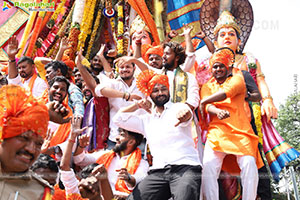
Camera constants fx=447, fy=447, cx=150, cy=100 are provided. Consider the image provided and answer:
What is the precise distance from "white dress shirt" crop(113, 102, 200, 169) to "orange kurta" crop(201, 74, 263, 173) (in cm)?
53

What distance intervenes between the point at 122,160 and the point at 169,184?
0.78 meters

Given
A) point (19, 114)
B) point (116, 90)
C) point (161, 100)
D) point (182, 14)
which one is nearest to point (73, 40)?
point (182, 14)

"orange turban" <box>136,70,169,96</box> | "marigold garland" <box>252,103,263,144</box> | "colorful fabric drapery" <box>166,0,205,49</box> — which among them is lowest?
"marigold garland" <box>252,103,263,144</box>

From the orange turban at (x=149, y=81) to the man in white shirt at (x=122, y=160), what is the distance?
50 cm

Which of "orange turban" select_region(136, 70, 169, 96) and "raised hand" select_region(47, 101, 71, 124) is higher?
"orange turban" select_region(136, 70, 169, 96)

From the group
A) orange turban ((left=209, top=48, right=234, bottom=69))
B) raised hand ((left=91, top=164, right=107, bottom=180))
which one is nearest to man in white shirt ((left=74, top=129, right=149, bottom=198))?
raised hand ((left=91, top=164, right=107, bottom=180))

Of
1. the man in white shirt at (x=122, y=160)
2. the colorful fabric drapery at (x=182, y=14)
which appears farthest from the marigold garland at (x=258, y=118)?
the colorful fabric drapery at (x=182, y=14)

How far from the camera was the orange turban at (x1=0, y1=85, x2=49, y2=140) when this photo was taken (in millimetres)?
2462

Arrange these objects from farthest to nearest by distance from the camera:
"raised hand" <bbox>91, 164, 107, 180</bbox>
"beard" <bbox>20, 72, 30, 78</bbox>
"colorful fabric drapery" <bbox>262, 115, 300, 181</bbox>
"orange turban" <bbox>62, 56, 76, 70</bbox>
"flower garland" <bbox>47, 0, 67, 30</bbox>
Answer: "flower garland" <bbox>47, 0, 67, 30</bbox>, "orange turban" <bbox>62, 56, 76, 70</bbox>, "beard" <bbox>20, 72, 30, 78</bbox>, "colorful fabric drapery" <bbox>262, 115, 300, 181</bbox>, "raised hand" <bbox>91, 164, 107, 180</bbox>

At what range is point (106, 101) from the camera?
524 centimetres

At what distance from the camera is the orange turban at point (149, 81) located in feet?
13.6

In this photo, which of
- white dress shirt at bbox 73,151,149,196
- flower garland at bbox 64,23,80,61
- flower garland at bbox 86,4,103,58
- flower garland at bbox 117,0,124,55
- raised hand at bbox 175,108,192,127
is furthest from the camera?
flower garland at bbox 86,4,103,58

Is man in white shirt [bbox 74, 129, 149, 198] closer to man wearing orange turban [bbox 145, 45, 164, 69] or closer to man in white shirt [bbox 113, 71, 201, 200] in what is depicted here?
man in white shirt [bbox 113, 71, 201, 200]

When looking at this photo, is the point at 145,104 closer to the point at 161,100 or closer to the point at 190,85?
the point at 161,100
